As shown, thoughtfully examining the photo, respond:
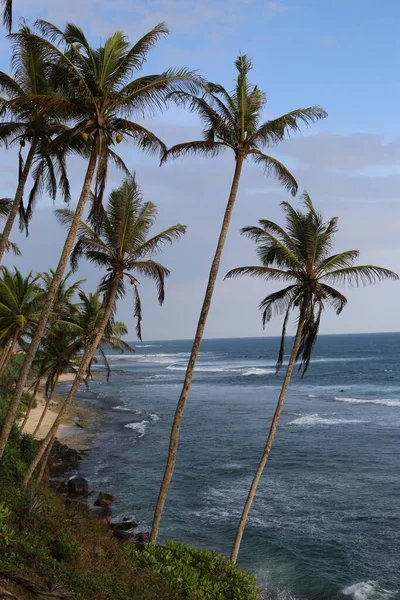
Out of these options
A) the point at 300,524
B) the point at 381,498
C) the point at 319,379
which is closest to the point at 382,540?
the point at 300,524

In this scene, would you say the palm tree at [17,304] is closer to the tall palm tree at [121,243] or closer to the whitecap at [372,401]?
the tall palm tree at [121,243]

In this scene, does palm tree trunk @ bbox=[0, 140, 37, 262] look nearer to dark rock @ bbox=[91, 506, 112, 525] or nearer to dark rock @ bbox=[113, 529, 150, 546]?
dark rock @ bbox=[113, 529, 150, 546]

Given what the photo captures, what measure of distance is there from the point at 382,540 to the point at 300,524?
3994mm

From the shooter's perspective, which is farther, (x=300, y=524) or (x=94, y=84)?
(x=300, y=524)

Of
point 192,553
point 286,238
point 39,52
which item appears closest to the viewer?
point 39,52

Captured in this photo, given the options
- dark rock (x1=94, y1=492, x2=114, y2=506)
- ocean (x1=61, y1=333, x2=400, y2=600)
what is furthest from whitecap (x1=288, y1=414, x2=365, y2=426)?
dark rock (x1=94, y1=492, x2=114, y2=506)

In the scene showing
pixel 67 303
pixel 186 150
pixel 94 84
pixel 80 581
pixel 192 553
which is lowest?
pixel 192 553

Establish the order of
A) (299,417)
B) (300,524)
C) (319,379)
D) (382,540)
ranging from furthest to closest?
(319,379) < (299,417) < (300,524) < (382,540)

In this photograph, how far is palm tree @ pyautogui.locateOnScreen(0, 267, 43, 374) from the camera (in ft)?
73.8

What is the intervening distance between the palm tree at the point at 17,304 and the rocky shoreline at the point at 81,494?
8049 millimetres

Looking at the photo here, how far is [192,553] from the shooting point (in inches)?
564

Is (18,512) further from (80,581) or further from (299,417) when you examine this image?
(299,417)

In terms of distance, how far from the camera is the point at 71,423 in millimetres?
52688

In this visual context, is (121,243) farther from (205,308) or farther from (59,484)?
(59,484)
